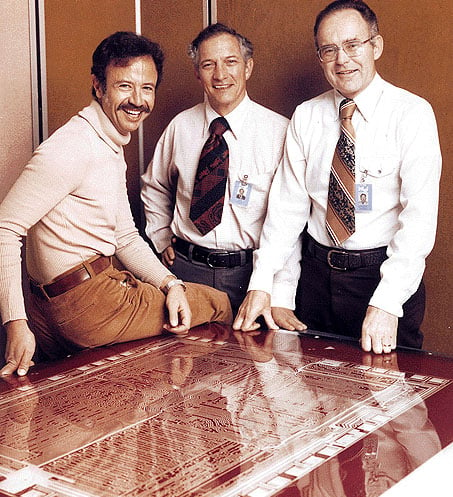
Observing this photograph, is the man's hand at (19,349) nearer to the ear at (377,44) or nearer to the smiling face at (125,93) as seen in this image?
the smiling face at (125,93)

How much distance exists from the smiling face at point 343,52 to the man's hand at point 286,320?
2.68 ft

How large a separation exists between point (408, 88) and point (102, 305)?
1.69 m

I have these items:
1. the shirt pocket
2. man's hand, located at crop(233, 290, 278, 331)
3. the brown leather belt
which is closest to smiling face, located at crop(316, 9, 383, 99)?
the shirt pocket

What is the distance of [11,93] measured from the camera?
3182 mm

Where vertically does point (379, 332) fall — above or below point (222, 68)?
below

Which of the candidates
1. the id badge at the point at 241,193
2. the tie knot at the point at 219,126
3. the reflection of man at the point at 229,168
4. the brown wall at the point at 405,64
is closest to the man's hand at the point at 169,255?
the reflection of man at the point at 229,168

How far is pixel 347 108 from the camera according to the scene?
2.66 meters

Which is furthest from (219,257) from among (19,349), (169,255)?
(19,349)

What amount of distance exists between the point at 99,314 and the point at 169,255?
3.37 ft

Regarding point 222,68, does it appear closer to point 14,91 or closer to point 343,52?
point 343,52

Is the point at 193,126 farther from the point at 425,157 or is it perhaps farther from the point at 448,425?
the point at 448,425

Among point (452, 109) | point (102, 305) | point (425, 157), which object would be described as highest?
point (452, 109)

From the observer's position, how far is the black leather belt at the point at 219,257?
2.97m

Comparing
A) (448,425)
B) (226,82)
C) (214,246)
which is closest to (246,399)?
(448,425)
